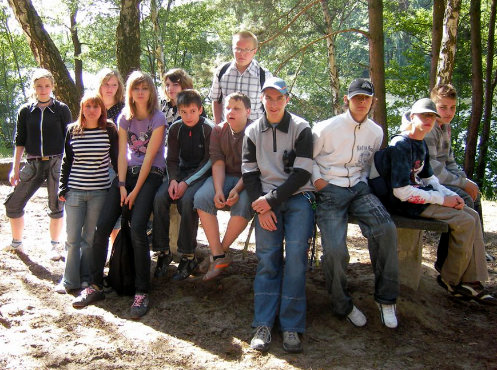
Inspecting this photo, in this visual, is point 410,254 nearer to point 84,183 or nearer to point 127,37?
point 84,183

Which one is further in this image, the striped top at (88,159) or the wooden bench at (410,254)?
the striped top at (88,159)

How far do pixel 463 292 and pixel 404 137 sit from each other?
1403 millimetres

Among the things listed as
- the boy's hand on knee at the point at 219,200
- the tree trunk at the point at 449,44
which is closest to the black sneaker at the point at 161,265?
the boy's hand on knee at the point at 219,200

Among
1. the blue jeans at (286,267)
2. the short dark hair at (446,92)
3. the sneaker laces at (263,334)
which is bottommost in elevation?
the sneaker laces at (263,334)

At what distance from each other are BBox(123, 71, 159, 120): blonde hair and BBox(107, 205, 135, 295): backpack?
33.4 inches

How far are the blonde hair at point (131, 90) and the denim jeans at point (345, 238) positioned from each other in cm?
171

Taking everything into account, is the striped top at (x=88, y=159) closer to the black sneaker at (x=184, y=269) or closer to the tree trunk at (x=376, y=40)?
the black sneaker at (x=184, y=269)

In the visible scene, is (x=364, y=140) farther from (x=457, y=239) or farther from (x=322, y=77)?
(x=322, y=77)

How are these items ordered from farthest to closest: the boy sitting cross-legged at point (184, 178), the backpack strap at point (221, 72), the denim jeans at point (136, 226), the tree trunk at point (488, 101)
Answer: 1. the tree trunk at point (488, 101)
2. the backpack strap at point (221, 72)
3. the boy sitting cross-legged at point (184, 178)
4. the denim jeans at point (136, 226)

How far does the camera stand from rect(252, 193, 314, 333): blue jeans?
319 cm

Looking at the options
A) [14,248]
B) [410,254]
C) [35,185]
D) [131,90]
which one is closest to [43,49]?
[35,185]

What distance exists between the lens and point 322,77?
111 ft

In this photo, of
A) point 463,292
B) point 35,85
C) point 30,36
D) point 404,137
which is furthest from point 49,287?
point 30,36

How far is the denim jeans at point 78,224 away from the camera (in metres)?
3.96
